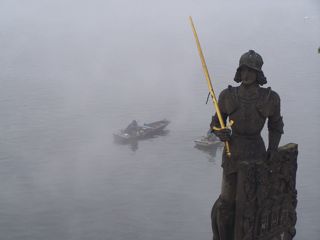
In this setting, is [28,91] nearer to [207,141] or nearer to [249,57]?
[207,141]

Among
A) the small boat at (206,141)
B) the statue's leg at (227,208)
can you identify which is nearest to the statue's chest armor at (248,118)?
the statue's leg at (227,208)

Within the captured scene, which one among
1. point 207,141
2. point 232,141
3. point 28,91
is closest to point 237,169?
point 232,141

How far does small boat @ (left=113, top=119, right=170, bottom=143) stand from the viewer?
10694 cm

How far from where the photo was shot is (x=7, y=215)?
8288cm

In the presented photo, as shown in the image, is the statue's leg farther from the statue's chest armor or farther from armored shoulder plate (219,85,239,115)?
armored shoulder plate (219,85,239,115)

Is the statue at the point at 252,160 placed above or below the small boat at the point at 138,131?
above

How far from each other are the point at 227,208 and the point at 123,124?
334 feet

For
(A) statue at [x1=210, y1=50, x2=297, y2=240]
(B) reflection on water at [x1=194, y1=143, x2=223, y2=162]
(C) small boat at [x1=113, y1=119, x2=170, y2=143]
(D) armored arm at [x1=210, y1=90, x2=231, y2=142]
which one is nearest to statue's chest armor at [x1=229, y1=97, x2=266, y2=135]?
(A) statue at [x1=210, y1=50, x2=297, y2=240]

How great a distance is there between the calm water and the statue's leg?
193ft

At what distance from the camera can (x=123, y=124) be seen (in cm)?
11588

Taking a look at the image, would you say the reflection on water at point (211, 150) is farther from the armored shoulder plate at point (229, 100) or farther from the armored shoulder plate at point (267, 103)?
the armored shoulder plate at point (267, 103)

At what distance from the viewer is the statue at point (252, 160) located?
14.0 metres

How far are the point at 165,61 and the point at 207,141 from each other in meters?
63.2

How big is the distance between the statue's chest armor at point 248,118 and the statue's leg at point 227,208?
3.81 ft
